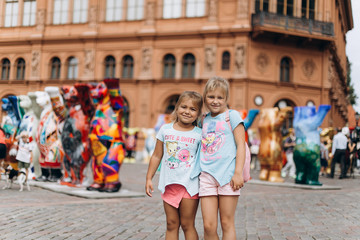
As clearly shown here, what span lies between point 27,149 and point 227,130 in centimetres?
718

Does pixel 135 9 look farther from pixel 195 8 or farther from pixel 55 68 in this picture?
pixel 55 68

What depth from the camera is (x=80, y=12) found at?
30.9 meters

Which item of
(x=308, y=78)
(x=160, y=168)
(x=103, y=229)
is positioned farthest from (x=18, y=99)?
(x=308, y=78)

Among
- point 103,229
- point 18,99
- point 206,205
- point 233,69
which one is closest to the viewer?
point 206,205

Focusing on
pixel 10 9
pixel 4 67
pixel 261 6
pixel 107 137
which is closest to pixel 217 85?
pixel 107 137

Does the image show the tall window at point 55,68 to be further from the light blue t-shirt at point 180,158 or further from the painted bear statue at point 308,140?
the light blue t-shirt at point 180,158

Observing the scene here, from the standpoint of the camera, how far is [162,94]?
3034cm

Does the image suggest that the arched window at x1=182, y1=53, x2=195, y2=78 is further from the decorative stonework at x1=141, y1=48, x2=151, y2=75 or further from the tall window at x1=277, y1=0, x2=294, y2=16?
the tall window at x1=277, y1=0, x2=294, y2=16

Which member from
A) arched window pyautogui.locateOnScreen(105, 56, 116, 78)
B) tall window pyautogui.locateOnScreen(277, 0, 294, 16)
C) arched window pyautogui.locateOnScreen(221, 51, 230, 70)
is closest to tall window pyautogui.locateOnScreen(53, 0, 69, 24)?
arched window pyautogui.locateOnScreen(105, 56, 116, 78)

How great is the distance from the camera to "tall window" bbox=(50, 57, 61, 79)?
31766 millimetres

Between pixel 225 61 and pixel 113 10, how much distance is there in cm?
872

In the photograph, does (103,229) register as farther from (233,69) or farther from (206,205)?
(233,69)

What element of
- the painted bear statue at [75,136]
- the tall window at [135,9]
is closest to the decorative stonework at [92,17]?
the tall window at [135,9]

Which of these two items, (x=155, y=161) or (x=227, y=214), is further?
(x=155, y=161)
